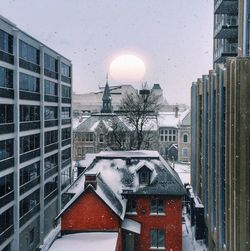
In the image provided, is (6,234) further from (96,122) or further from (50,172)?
(96,122)

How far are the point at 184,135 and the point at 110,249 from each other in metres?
54.4

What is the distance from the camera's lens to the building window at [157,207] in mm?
25297

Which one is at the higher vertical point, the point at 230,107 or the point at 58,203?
the point at 230,107

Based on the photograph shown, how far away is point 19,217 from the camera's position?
26.4 metres

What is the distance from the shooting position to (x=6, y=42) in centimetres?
2469

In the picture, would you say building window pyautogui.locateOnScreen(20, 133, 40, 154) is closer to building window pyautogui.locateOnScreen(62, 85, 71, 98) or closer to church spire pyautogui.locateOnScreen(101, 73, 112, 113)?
building window pyautogui.locateOnScreen(62, 85, 71, 98)

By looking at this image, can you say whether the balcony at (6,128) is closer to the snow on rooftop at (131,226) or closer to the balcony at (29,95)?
the balcony at (29,95)

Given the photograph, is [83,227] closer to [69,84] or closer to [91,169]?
[91,169]

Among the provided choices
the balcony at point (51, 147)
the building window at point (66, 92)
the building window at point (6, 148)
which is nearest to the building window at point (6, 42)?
the building window at point (6, 148)

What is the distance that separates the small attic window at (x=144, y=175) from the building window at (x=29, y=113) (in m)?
9.79

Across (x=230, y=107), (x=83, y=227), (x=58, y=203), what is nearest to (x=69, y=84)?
(x=58, y=203)

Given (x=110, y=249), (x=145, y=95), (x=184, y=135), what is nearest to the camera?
(x=110, y=249)

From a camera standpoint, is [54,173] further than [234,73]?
Yes

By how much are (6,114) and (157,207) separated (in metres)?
12.1
